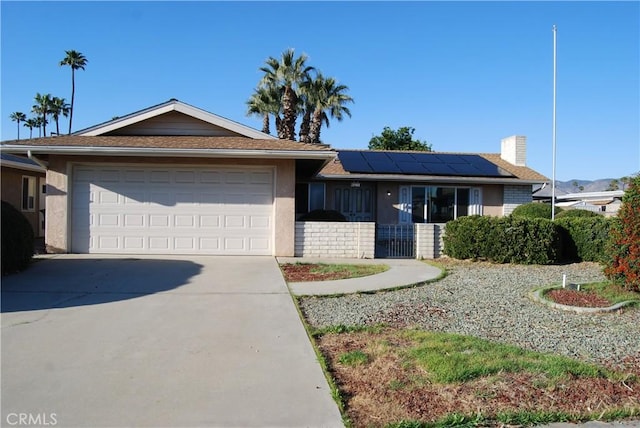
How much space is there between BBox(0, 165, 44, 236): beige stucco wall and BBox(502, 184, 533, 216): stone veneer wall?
18482 millimetres

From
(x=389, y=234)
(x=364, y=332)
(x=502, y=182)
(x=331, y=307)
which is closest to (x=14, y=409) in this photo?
(x=364, y=332)

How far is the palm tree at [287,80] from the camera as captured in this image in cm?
3067

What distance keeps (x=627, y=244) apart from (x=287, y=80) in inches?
1014

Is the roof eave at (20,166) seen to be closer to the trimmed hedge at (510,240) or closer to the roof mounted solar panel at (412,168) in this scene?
the roof mounted solar panel at (412,168)

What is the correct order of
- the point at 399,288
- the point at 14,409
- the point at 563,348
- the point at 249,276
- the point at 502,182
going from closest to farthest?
the point at 14,409 → the point at 563,348 → the point at 399,288 → the point at 249,276 → the point at 502,182

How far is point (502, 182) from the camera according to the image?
2016 cm

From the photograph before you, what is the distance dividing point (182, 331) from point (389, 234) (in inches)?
399

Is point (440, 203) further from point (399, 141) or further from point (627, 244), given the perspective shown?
point (399, 141)

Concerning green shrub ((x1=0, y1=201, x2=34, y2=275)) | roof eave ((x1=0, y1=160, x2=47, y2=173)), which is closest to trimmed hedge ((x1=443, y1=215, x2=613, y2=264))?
green shrub ((x1=0, y1=201, x2=34, y2=275))

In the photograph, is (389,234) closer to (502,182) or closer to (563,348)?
(502,182)

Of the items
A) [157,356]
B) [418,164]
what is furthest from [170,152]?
[418,164]

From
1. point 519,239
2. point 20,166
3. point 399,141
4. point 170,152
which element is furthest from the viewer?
point 399,141

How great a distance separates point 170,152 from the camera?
12.5 metres

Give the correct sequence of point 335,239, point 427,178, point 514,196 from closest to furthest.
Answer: point 335,239 → point 427,178 → point 514,196
